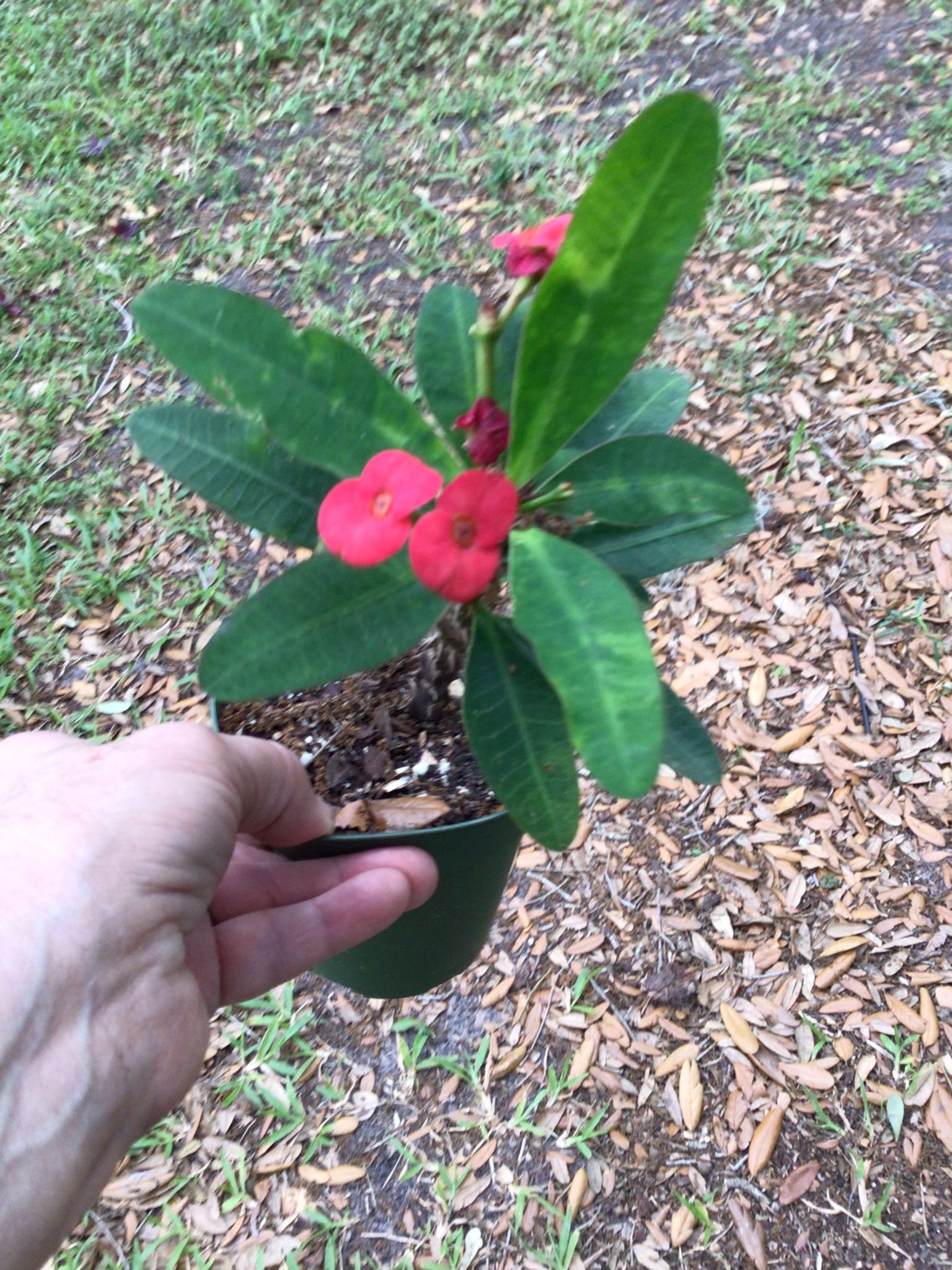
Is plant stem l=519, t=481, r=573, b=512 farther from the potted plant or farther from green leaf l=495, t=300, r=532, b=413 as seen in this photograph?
green leaf l=495, t=300, r=532, b=413

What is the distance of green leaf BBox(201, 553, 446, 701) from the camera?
30.1 inches

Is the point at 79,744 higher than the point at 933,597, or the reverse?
the point at 79,744

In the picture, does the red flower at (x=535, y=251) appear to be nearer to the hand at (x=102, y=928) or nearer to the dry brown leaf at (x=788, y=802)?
the hand at (x=102, y=928)

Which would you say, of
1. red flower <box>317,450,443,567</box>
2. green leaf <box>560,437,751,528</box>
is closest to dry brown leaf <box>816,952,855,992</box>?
green leaf <box>560,437,751,528</box>

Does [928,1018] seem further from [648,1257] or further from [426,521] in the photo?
[426,521]

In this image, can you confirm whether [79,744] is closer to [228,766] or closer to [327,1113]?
[228,766]

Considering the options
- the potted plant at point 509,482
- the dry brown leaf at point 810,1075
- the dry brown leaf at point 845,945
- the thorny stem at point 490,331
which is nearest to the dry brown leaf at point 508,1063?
the dry brown leaf at point 810,1075

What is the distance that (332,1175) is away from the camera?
1.54 meters

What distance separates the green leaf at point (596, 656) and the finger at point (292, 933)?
0.49 m

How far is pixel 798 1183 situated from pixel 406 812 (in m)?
0.97

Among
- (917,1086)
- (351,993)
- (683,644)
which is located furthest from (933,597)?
(351,993)

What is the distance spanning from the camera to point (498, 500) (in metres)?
0.70

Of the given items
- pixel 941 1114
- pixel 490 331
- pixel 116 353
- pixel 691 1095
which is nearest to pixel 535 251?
pixel 490 331

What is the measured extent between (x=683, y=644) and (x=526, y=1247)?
3.64 feet
